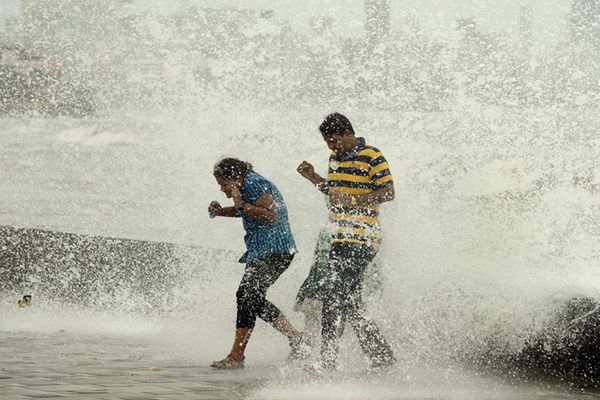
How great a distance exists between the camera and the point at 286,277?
10711mm

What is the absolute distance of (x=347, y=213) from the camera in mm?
6648

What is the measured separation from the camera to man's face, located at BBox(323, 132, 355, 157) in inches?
262

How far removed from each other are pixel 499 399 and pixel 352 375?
1098 millimetres

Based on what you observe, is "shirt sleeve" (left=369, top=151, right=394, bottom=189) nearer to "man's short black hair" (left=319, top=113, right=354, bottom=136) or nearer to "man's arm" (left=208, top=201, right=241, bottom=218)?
"man's short black hair" (left=319, top=113, right=354, bottom=136)

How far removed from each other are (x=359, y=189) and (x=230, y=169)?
875 millimetres

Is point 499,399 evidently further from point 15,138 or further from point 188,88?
point 188,88

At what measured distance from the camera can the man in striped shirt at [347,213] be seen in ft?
21.7

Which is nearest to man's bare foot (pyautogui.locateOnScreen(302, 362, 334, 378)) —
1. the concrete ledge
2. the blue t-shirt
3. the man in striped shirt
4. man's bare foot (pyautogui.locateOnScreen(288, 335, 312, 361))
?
the man in striped shirt

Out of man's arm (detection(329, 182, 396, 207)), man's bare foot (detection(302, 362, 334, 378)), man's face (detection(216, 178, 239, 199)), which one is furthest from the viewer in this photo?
man's face (detection(216, 178, 239, 199))

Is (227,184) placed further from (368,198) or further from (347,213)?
(368,198)

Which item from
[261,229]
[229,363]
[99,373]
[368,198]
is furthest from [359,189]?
[99,373]

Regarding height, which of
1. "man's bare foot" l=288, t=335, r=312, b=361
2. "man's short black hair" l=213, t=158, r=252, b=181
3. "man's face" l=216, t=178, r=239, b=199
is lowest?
"man's bare foot" l=288, t=335, r=312, b=361

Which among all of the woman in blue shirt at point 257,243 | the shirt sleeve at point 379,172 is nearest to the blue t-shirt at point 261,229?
the woman in blue shirt at point 257,243

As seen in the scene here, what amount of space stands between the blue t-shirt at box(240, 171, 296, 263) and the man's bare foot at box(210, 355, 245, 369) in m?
0.62
